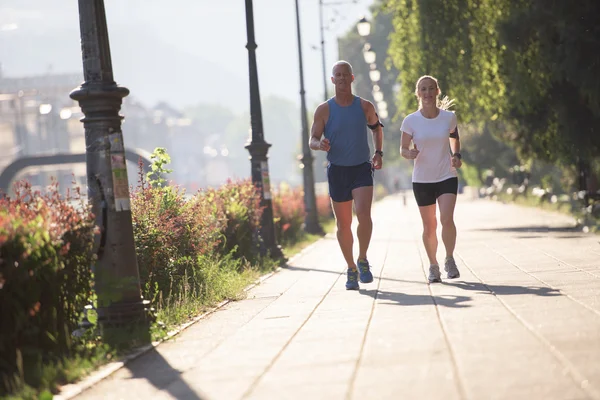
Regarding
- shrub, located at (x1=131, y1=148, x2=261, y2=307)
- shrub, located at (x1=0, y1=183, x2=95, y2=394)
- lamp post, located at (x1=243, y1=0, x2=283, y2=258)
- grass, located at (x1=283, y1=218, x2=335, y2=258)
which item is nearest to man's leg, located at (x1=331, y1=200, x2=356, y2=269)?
shrub, located at (x1=131, y1=148, x2=261, y2=307)

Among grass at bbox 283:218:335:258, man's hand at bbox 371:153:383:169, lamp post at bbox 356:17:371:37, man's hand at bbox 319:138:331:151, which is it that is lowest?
grass at bbox 283:218:335:258

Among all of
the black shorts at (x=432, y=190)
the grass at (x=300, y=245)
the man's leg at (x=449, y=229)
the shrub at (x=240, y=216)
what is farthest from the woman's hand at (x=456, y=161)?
the grass at (x=300, y=245)

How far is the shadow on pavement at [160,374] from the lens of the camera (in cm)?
633

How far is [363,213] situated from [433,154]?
36.3 inches

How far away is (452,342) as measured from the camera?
23.4 ft

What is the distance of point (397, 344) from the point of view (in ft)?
23.9

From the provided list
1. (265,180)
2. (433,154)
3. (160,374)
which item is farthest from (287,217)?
(160,374)

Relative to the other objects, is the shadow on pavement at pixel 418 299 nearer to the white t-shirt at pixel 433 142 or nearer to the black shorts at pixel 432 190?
the black shorts at pixel 432 190

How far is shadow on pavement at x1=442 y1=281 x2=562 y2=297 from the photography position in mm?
9678

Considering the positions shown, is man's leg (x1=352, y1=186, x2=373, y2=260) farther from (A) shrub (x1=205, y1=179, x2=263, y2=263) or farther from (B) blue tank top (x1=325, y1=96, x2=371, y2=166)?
(A) shrub (x1=205, y1=179, x2=263, y2=263)

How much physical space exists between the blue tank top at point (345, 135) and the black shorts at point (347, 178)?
0.06 m

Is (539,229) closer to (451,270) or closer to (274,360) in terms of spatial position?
(451,270)

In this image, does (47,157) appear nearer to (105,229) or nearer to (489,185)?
(489,185)

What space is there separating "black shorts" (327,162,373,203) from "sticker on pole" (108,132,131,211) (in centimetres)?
260
